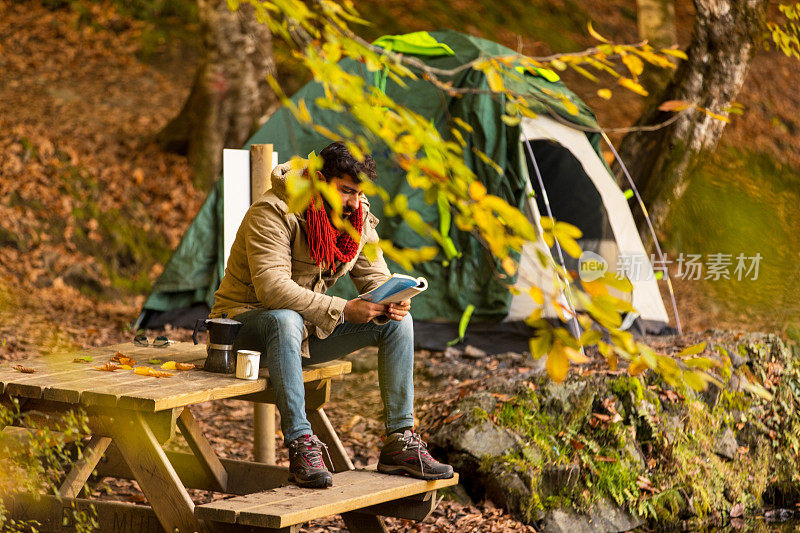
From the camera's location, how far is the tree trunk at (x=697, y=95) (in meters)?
6.78

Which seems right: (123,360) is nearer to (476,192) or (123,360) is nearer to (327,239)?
(327,239)

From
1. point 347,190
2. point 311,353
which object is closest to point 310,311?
point 311,353

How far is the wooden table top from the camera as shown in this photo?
8.64 feet

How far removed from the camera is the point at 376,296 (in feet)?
9.89

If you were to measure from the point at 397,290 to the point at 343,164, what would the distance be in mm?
464

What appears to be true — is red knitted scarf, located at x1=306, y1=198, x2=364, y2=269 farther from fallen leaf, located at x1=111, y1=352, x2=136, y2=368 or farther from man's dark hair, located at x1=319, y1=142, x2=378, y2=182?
fallen leaf, located at x1=111, y1=352, x2=136, y2=368

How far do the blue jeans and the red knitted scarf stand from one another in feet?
0.80

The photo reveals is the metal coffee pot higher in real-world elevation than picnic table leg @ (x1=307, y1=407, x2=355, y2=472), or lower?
higher

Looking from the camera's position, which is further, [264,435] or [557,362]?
[264,435]

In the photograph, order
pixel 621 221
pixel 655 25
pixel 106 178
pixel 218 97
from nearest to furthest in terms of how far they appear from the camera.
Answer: pixel 621 221 < pixel 106 178 < pixel 218 97 < pixel 655 25

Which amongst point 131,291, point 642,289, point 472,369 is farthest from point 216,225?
point 642,289

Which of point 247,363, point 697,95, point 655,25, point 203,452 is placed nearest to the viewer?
point 247,363

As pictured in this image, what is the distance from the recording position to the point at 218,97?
8.25 m

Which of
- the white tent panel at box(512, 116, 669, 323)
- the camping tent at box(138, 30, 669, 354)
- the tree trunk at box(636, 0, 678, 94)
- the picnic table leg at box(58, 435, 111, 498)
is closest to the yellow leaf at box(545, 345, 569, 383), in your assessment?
the picnic table leg at box(58, 435, 111, 498)
